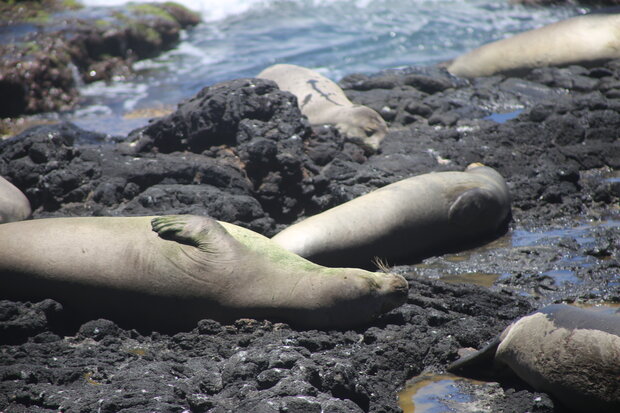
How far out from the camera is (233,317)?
4.42 metres

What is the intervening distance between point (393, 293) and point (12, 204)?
10.4 ft

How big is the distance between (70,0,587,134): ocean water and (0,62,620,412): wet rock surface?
3602 mm

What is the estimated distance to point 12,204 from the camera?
572 centimetres

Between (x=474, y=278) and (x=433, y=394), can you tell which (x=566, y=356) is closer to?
(x=433, y=394)

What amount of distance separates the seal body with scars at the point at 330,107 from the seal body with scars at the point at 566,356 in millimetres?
4061

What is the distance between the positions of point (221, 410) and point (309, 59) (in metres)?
12.4

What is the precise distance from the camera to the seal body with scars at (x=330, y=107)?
7852 mm

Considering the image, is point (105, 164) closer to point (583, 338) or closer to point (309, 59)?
point (583, 338)

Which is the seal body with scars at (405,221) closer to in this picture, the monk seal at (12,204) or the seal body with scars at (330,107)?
the seal body with scars at (330,107)

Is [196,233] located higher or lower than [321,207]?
higher

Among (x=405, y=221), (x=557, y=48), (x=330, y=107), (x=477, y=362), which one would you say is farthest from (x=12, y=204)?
(x=557, y=48)

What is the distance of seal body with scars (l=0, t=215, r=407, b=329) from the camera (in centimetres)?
434

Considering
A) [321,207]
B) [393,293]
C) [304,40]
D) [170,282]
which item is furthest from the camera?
[304,40]

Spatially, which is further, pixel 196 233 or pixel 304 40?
pixel 304 40
